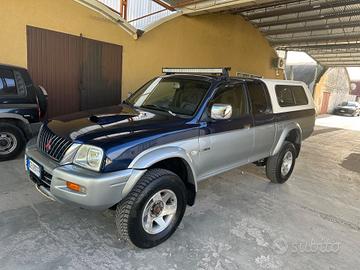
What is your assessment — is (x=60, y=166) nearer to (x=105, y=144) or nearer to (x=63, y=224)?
(x=105, y=144)

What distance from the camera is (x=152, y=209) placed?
9.49 feet

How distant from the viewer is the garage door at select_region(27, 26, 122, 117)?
21.1 feet

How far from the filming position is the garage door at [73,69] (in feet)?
21.1

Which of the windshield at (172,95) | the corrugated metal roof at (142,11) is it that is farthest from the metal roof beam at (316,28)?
the windshield at (172,95)

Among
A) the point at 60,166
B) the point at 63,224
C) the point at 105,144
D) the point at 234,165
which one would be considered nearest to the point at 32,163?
the point at 60,166

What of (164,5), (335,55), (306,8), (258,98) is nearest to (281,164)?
(258,98)

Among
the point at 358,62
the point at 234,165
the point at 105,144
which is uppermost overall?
the point at 358,62

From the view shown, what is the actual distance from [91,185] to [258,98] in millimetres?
2873

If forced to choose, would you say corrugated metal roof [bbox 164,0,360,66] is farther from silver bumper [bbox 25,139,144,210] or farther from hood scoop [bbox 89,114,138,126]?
silver bumper [bbox 25,139,144,210]

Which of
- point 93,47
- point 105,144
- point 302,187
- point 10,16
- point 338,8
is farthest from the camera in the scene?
point 338,8

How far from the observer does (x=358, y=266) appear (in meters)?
2.87

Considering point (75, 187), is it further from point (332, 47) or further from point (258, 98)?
point (332, 47)

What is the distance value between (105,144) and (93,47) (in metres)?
5.49

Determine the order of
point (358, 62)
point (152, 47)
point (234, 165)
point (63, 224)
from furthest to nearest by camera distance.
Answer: point (358, 62) < point (152, 47) < point (234, 165) < point (63, 224)
